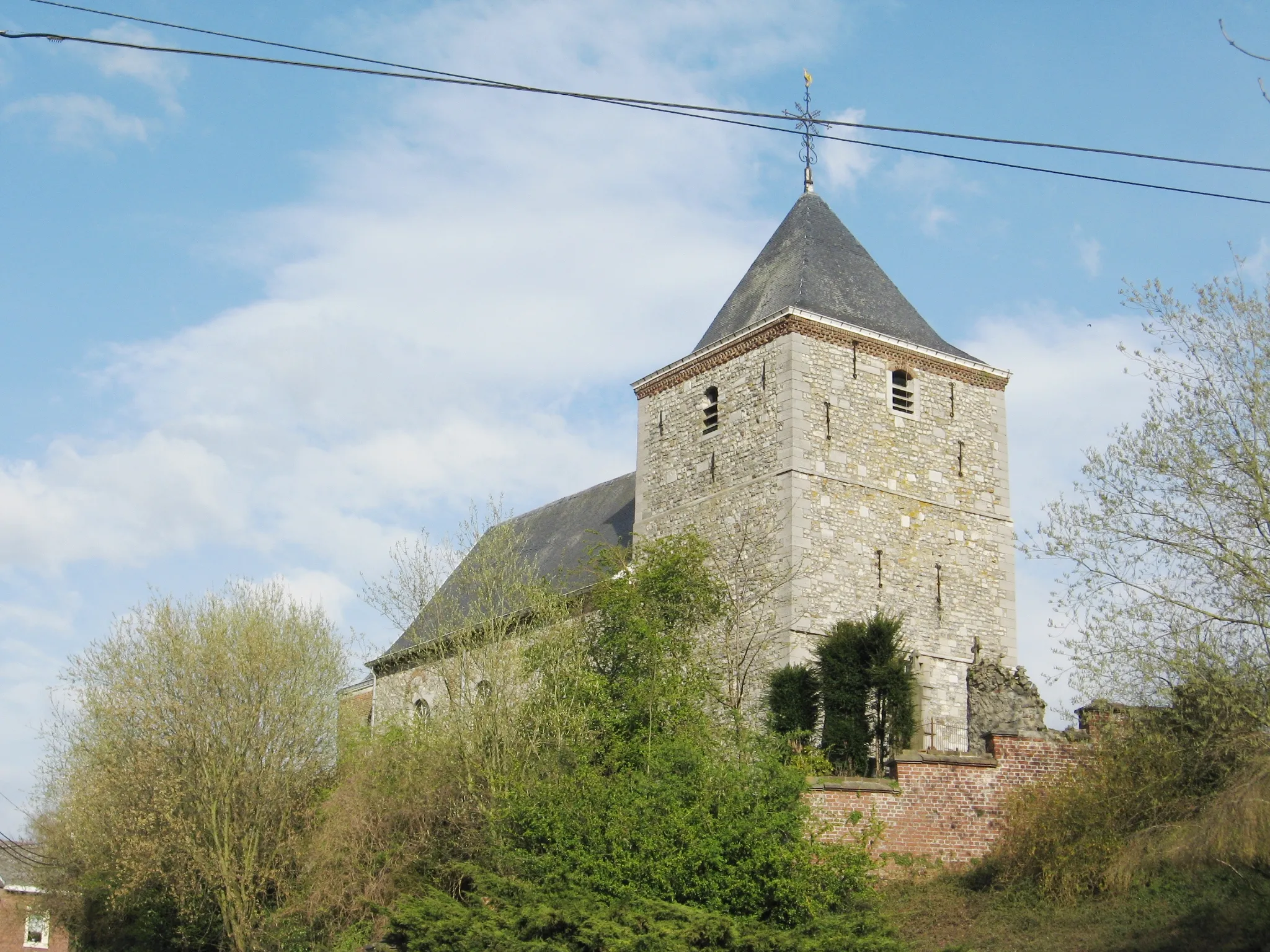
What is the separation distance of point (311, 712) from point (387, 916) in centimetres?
484

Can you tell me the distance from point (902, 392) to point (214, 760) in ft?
40.9

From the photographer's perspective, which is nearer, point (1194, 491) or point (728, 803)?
point (1194, 491)

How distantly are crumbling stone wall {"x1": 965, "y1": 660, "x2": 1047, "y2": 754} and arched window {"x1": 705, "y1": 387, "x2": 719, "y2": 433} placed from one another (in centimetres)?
821

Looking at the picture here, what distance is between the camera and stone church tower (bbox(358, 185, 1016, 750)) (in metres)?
22.2

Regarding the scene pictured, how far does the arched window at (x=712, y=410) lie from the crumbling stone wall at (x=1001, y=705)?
821cm

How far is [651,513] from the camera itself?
25250 mm

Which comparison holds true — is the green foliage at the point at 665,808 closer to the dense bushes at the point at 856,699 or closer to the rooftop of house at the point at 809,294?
the dense bushes at the point at 856,699

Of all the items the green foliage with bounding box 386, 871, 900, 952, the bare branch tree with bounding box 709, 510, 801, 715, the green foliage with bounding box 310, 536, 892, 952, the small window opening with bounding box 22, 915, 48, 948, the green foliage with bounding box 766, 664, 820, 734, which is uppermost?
the bare branch tree with bounding box 709, 510, 801, 715

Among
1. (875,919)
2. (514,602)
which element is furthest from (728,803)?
(514,602)

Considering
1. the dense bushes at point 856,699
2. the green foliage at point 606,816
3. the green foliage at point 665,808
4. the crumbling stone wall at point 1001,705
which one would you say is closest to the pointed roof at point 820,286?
the green foliage at point 606,816

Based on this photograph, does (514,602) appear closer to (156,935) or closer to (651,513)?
(651,513)

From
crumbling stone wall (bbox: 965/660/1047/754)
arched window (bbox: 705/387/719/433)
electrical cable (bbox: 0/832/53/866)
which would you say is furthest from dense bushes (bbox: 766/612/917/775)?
electrical cable (bbox: 0/832/53/866)

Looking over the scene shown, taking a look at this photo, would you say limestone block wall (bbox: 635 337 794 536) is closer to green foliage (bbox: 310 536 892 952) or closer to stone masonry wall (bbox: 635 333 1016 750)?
stone masonry wall (bbox: 635 333 1016 750)

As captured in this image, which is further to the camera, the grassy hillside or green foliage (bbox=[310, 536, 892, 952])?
green foliage (bbox=[310, 536, 892, 952])
